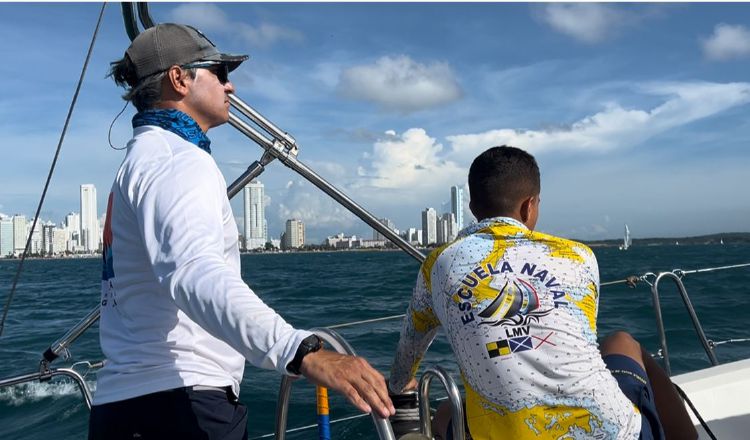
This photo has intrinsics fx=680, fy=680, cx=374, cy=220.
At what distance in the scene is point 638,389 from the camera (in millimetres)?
1851

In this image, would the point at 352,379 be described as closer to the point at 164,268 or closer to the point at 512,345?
the point at 164,268

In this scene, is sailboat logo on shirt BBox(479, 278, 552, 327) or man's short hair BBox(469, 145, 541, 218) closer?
sailboat logo on shirt BBox(479, 278, 552, 327)

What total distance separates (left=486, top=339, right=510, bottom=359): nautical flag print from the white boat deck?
1.53 meters

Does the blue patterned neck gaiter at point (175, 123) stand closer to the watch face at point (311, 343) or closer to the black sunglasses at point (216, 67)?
the black sunglasses at point (216, 67)

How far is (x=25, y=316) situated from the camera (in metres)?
13.9

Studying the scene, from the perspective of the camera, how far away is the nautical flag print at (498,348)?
1522 mm

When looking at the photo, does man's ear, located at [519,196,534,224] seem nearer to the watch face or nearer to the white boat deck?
the watch face

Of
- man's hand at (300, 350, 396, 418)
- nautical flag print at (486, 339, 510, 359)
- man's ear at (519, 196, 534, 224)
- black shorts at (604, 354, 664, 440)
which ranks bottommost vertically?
black shorts at (604, 354, 664, 440)

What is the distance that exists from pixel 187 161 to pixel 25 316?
14.6 m

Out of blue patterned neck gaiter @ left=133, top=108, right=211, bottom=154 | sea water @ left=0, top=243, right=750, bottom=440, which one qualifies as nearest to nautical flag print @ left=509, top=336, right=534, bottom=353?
blue patterned neck gaiter @ left=133, top=108, right=211, bottom=154

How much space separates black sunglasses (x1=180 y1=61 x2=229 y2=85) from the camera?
4.59ft

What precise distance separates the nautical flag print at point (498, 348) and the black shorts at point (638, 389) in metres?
0.46

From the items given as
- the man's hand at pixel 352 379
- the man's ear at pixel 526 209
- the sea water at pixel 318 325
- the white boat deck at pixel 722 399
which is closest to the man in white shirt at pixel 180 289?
the man's hand at pixel 352 379

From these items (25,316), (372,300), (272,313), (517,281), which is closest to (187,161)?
(272,313)
